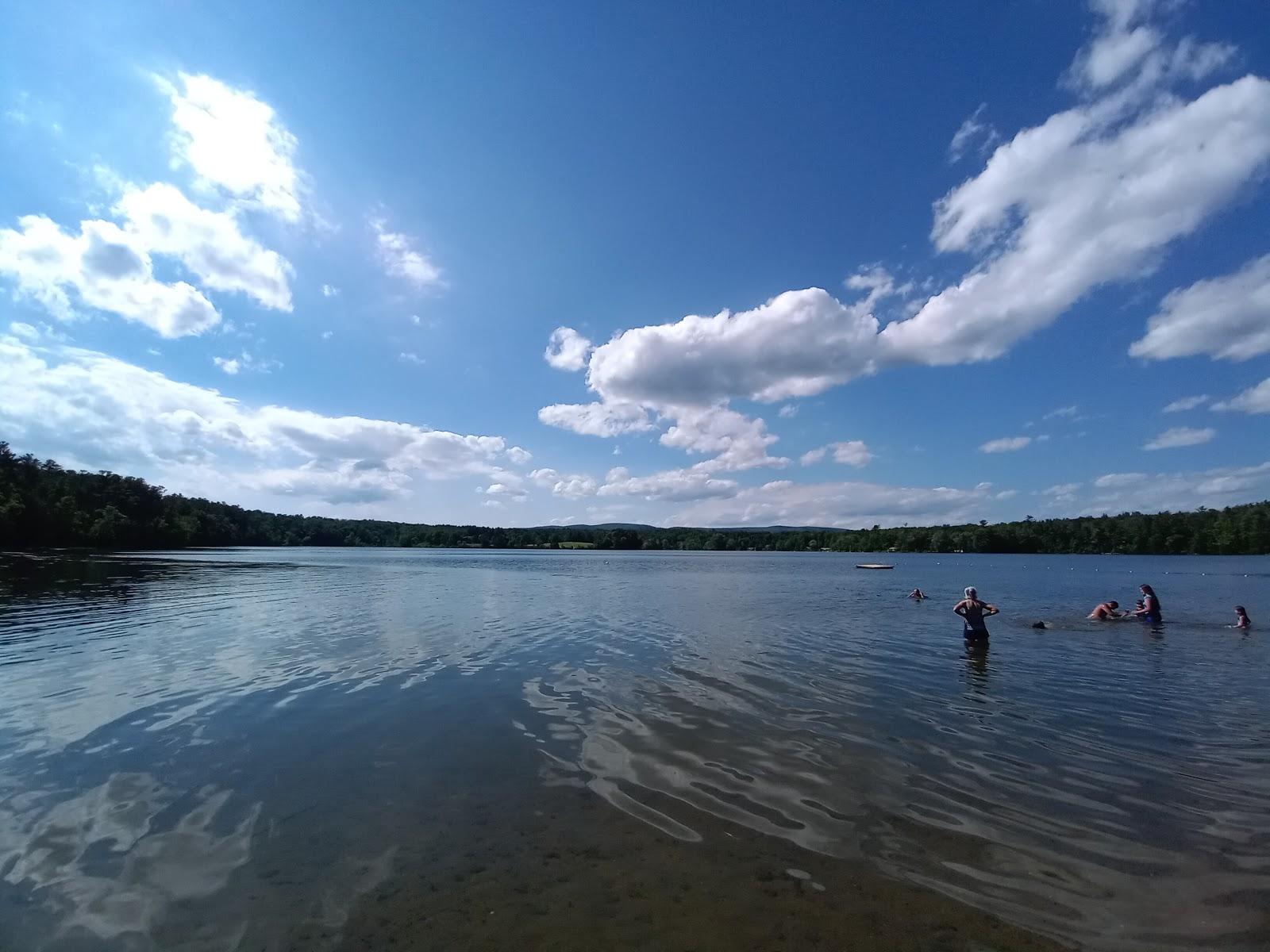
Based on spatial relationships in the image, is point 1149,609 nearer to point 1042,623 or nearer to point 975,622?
point 1042,623

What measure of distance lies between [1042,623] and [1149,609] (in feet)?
17.4

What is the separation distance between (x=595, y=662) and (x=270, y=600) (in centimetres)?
2509

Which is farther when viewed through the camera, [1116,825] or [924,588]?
[924,588]

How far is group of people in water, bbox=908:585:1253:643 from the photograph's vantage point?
21469 mm

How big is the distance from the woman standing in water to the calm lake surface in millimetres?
7337

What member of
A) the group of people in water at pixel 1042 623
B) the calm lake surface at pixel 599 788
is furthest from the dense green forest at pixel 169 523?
the group of people in water at pixel 1042 623

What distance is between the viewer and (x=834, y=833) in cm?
767

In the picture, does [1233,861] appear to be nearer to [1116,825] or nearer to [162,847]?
[1116,825]

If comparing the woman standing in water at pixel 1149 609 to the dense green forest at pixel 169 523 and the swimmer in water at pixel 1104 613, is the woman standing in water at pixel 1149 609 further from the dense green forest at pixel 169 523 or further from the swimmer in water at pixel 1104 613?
the dense green forest at pixel 169 523

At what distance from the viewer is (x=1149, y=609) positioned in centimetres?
2886

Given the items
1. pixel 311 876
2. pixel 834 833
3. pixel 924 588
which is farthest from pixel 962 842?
pixel 924 588

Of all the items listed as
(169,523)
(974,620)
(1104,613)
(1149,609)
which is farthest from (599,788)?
(169,523)

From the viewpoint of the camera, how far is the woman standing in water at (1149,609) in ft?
93.8

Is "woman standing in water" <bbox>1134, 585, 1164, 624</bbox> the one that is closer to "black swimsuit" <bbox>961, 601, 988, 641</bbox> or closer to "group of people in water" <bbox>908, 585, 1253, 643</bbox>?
"group of people in water" <bbox>908, 585, 1253, 643</bbox>
